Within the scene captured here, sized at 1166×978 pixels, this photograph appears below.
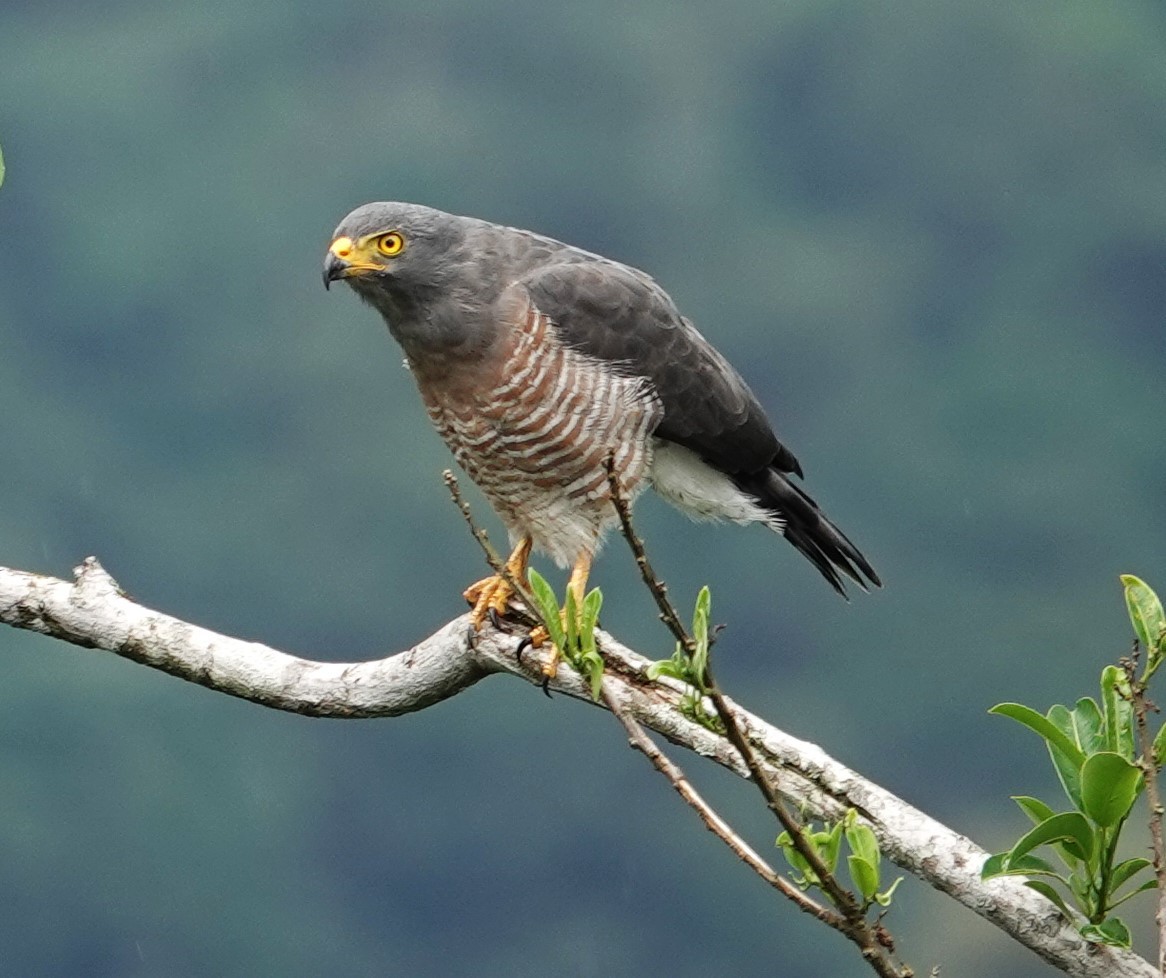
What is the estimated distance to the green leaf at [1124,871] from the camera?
1947 mm

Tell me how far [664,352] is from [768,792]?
1786 mm

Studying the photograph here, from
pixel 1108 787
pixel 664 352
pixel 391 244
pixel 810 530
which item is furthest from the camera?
pixel 810 530

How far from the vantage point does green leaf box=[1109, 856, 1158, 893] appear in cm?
195

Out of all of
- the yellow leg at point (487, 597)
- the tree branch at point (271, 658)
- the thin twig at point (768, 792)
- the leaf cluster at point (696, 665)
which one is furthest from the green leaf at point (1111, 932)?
the yellow leg at point (487, 597)

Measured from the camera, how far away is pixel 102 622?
9.54 feet

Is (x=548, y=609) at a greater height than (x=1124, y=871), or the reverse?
(x=548, y=609)

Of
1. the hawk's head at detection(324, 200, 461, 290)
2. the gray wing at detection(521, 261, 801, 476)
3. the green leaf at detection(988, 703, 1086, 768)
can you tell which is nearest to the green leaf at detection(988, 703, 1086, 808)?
the green leaf at detection(988, 703, 1086, 768)

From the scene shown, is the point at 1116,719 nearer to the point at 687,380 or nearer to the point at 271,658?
the point at 687,380

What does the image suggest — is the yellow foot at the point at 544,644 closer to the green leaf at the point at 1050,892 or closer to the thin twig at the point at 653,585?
the green leaf at the point at 1050,892

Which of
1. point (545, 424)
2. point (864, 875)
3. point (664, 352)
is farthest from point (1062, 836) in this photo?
point (664, 352)

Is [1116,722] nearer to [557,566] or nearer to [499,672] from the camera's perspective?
[499,672]

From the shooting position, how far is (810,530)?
3576 millimetres

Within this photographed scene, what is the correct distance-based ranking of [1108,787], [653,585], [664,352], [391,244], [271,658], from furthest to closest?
[664,352] < [391,244] < [271,658] < [1108,787] < [653,585]

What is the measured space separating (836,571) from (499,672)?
3.22 feet
